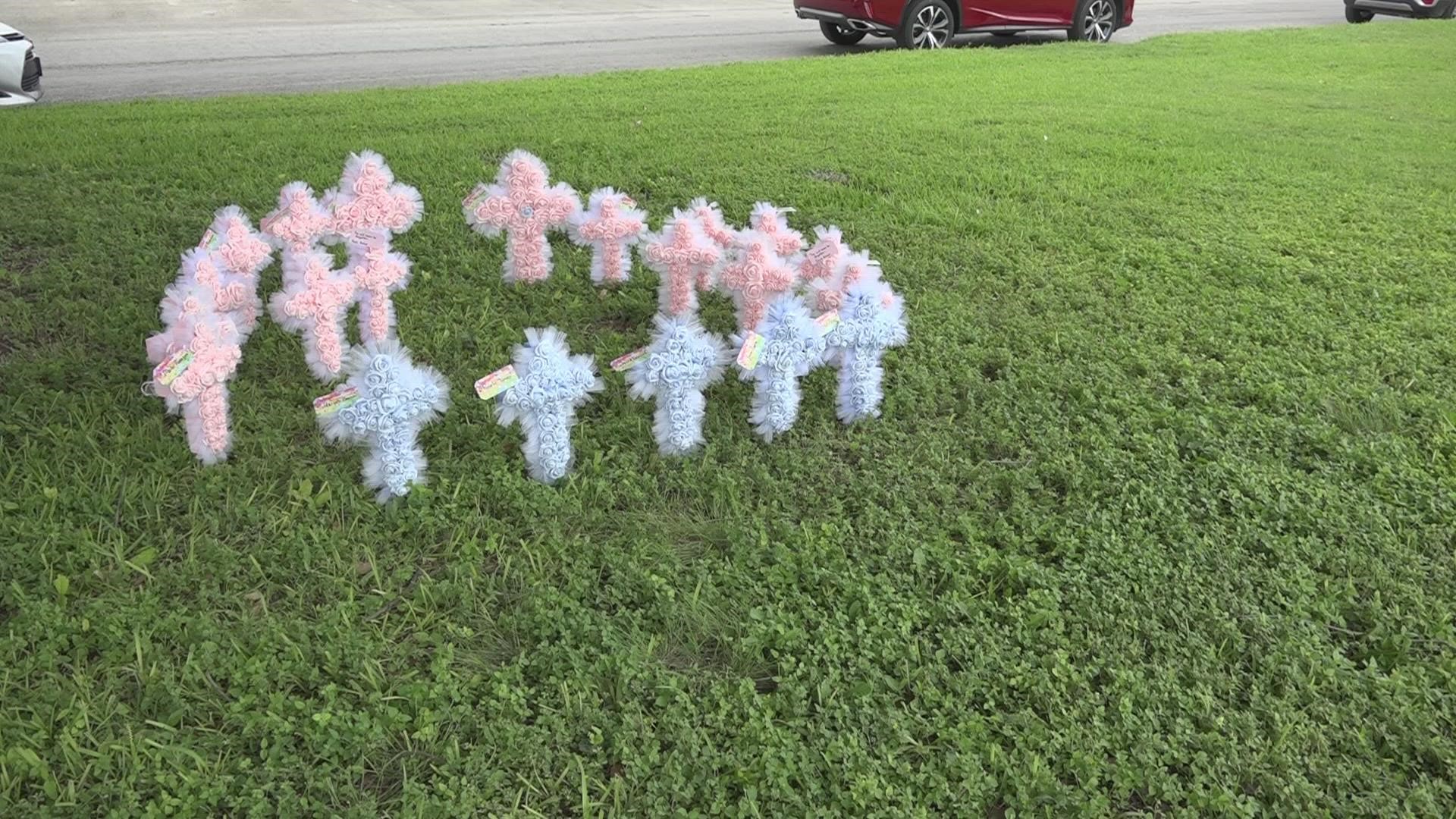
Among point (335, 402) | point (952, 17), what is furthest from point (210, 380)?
point (952, 17)

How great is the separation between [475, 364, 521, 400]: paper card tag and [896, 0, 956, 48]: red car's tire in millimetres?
8913

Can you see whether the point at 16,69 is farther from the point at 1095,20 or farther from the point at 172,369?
the point at 1095,20

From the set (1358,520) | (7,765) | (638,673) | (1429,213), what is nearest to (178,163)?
(7,765)

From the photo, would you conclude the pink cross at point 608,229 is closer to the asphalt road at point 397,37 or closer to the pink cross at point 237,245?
the pink cross at point 237,245

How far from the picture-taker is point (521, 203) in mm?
3941

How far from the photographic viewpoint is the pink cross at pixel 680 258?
359cm

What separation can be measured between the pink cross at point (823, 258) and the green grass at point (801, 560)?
0.43 meters

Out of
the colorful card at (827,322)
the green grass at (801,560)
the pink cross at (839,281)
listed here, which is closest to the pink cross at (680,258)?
the green grass at (801,560)

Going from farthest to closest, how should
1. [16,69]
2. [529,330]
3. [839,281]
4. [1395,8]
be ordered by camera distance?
1. [1395,8]
2. [16,69]
3. [839,281]
4. [529,330]

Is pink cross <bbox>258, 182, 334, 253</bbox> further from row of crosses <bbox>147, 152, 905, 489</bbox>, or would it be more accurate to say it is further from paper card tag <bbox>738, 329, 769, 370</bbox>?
paper card tag <bbox>738, 329, 769, 370</bbox>

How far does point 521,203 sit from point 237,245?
106 cm

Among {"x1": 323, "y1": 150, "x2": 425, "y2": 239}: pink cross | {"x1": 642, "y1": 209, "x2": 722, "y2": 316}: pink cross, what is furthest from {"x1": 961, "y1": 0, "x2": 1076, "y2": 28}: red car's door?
{"x1": 323, "y1": 150, "x2": 425, "y2": 239}: pink cross

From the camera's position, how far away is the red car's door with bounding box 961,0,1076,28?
10781mm

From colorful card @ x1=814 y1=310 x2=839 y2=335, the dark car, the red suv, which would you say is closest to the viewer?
colorful card @ x1=814 y1=310 x2=839 y2=335
